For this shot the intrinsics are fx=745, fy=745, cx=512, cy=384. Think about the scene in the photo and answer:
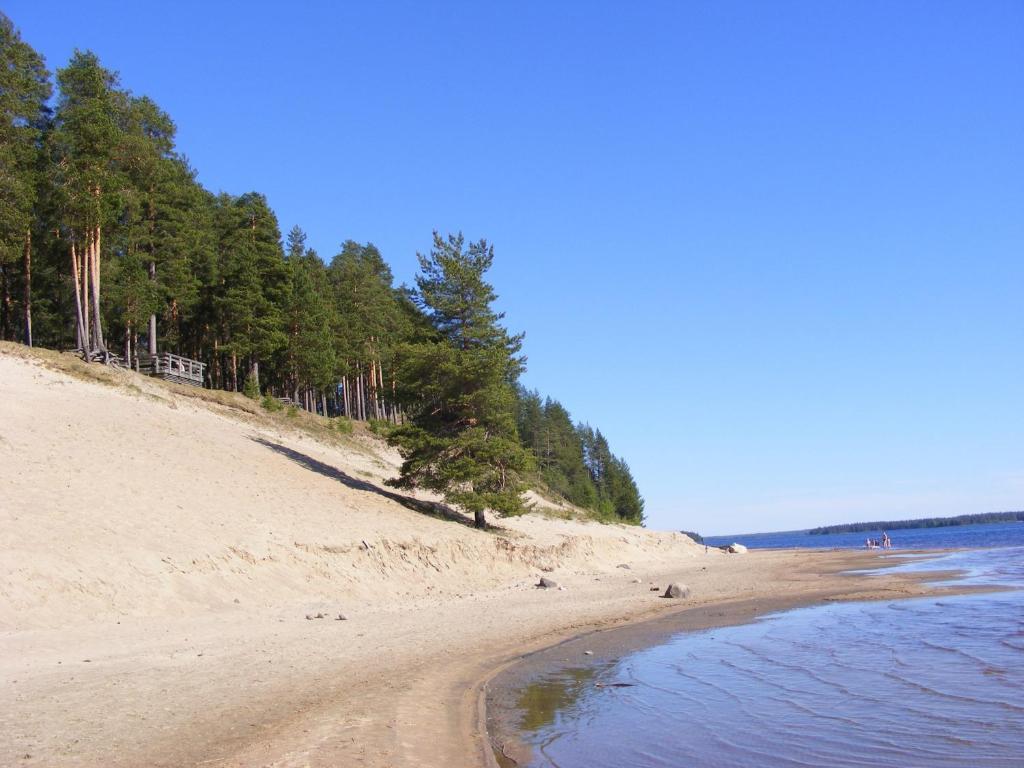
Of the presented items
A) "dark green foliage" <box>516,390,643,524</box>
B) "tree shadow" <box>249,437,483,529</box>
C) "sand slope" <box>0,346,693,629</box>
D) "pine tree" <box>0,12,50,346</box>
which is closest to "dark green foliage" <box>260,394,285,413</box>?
"sand slope" <box>0,346,693,629</box>

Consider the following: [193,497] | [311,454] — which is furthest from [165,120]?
[193,497]

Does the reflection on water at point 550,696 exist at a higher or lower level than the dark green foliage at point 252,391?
lower

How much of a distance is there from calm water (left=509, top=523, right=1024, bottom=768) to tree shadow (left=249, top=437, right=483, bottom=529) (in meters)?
17.3

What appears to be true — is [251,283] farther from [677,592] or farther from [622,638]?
Answer: [622,638]

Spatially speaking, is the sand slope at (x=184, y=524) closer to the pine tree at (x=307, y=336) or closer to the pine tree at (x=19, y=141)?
the pine tree at (x=19, y=141)

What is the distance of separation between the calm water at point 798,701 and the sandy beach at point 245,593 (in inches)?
63.3

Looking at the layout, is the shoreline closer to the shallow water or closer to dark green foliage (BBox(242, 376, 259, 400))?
the shallow water

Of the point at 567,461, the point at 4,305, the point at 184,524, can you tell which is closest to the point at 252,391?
the point at 4,305

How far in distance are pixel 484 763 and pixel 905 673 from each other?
9.01 m

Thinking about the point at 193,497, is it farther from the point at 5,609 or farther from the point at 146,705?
the point at 146,705

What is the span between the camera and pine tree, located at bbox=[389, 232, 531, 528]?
111 ft

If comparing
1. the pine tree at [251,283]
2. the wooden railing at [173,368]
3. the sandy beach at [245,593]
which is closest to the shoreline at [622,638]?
the sandy beach at [245,593]

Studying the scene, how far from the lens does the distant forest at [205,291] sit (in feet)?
115

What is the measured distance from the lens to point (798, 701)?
11.7 m
